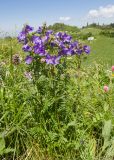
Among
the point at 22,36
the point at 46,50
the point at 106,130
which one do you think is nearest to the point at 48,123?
the point at 106,130

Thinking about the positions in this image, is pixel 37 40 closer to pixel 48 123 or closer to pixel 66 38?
pixel 66 38

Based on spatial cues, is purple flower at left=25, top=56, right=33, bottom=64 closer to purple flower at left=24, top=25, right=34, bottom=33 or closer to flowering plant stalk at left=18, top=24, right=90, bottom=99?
flowering plant stalk at left=18, top=24, right=90, bottom=99

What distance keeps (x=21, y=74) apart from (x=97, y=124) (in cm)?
95

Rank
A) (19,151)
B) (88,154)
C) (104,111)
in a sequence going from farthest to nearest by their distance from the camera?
(104,111) → (19,151) → (88,154)

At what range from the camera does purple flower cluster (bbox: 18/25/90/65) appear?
122 inches


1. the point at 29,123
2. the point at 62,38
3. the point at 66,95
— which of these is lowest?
the point at 29,123

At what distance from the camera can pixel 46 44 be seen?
315cm

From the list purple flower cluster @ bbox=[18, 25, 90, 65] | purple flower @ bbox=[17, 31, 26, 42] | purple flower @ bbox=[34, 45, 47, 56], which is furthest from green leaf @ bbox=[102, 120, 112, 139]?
purple flower @ bbox=[17, 31, 26, 42]

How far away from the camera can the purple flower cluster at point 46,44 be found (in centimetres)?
310

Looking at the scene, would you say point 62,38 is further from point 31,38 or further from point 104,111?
point 104,111

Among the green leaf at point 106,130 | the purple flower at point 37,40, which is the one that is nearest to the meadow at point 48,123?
the green leaf at point 106,130

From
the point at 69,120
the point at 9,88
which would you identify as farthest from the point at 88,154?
the point at 9,88

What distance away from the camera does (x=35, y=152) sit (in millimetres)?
3273

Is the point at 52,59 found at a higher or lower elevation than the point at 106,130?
higher
